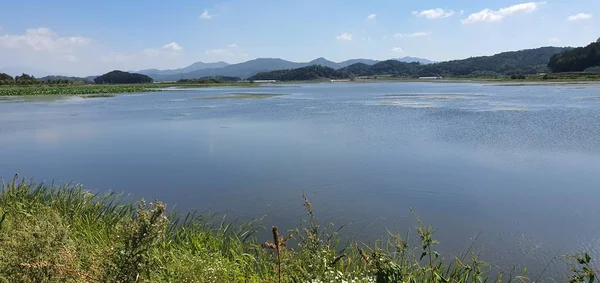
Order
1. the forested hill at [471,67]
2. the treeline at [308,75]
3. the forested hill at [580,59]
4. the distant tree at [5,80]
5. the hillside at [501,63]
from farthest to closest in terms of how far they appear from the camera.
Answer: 1. the treeline at [308,75]
2. the forested hill at [471,67]
3. the hillside at [501,63]
4. the distant tree at [5,80]
5. the forested hill at [580,59]

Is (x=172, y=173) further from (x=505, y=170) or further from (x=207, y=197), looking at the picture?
(x=505, y=170)

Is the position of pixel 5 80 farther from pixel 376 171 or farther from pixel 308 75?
Result: pixel 308 75

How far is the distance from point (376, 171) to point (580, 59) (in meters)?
89.9

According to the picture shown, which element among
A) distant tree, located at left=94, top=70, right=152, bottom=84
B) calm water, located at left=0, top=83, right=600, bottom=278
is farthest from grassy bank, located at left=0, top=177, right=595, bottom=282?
distant tree, located at left=94, top=70, right=152, bottom=84

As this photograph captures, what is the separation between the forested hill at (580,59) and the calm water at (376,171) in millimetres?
75042

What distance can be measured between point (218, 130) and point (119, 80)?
5398 inches

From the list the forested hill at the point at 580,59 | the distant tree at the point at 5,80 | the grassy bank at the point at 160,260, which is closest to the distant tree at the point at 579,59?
the forested hill at the point at 580,59

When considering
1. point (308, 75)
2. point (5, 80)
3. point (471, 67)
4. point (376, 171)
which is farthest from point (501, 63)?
point (376, 171)

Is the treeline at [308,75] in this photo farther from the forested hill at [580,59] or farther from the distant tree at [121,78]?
the forested hill at [580,59]

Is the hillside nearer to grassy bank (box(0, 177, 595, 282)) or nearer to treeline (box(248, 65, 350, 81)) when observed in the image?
treeline (box(248, 65, 350, 81))

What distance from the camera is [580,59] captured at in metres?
81.8

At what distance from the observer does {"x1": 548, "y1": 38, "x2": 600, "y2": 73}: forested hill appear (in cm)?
8025

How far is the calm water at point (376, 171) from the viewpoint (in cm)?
652

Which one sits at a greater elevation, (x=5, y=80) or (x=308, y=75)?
(x=5, y=80)
